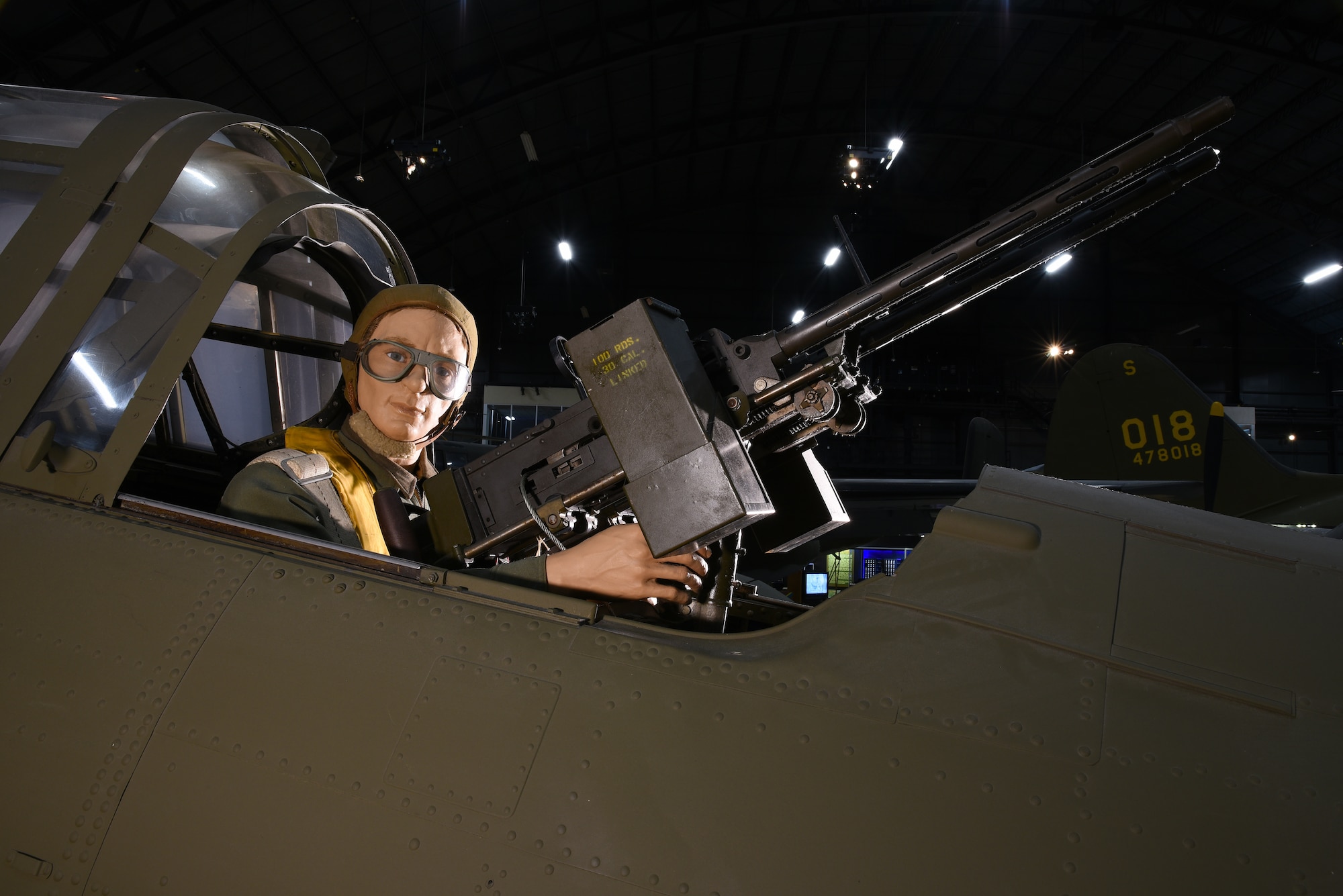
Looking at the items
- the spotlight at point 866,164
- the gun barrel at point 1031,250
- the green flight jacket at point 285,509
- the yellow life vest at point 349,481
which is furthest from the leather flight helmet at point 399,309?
the spotlight at point 866,164

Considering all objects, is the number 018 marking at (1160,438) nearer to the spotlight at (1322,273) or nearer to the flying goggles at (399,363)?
the flying goggles at (399,363)

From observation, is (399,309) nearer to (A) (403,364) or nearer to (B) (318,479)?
(A) (403,364)

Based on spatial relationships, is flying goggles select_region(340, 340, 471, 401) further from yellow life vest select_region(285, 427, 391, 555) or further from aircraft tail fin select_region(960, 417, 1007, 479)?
aircraft tail fin select_region(960, 417, 1007, 479)

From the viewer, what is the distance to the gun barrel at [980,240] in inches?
84.2

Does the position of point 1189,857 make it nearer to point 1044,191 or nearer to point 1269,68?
point 1044,191

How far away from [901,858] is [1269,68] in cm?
2072

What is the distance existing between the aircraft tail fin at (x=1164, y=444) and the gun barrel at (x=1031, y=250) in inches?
230

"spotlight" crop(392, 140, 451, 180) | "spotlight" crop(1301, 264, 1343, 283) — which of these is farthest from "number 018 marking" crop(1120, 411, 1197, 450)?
"spotlight" crop(1301, 264, 1343, 283)

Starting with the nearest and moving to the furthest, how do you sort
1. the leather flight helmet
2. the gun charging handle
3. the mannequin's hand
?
the mannequin's hand, the gun charging handle, the leather flight helmet

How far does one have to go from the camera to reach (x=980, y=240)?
7.45 ft

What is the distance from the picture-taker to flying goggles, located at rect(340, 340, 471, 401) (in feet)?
8.62

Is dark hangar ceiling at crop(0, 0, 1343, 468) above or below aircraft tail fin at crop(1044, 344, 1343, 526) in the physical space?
above

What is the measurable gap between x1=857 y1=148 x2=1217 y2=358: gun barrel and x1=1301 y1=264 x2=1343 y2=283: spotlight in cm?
2499

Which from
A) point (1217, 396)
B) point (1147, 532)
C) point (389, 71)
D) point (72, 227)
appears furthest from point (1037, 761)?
point (1217, 396)
